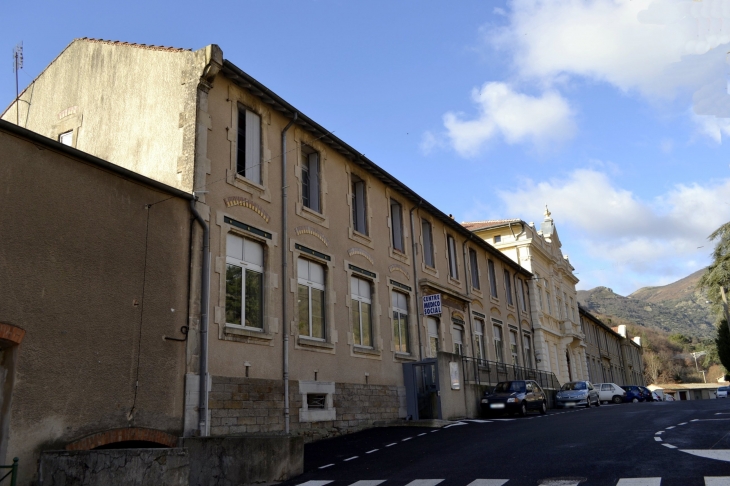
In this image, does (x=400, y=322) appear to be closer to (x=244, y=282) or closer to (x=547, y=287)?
(x=244, y=282)

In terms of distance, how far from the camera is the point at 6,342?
31.2ft

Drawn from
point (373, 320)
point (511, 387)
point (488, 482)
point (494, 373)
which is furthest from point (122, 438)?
point (494, 373)

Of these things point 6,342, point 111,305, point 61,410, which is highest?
point 111,305

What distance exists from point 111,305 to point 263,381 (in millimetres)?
4293

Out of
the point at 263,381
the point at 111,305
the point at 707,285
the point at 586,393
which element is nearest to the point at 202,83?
the point at 111,305

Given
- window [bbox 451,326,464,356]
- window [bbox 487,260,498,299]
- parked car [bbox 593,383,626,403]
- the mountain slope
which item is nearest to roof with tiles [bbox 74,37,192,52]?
window [bbox 451,326,464,356]

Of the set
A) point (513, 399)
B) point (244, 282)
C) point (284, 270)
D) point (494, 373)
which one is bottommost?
point (513, 399)

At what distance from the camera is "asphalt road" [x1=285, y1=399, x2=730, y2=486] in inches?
335

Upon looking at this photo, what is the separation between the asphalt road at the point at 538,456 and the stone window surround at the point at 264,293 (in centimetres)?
275

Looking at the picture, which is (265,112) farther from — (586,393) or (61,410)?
(586,393)

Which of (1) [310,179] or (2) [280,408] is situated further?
(1) [310,179]

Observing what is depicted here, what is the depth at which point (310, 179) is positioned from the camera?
18.6m

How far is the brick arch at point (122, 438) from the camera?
10266mm

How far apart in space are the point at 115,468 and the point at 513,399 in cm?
1776
